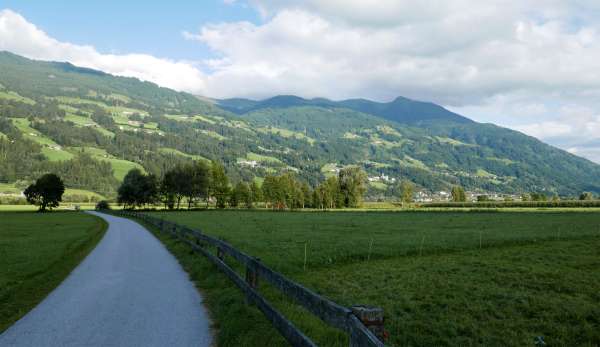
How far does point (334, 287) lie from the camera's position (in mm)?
14094

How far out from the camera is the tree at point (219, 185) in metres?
118

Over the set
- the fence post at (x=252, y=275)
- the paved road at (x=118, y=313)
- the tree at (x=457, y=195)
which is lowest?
the paved road at (x=118, y=313)

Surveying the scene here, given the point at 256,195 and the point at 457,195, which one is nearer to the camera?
the point at 256,195

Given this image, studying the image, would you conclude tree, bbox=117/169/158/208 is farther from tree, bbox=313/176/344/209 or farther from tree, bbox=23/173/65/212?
tree, bbox=313/176/344/209

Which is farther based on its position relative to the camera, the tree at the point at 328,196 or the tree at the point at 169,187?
the tree at the point at 328,196

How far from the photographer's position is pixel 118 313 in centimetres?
1002

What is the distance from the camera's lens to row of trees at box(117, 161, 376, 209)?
11500cm

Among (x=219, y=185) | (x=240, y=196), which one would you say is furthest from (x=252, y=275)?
(x=240, y=196)

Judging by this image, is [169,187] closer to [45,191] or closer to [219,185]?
[219,185]

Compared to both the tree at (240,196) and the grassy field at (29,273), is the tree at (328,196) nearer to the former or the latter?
the tree at (240,196)

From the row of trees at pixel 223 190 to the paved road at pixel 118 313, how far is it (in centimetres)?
10120

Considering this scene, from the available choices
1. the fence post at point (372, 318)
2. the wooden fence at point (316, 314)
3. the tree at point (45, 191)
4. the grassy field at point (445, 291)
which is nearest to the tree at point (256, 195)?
the tree at point (45, 191)

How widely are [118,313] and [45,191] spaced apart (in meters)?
121

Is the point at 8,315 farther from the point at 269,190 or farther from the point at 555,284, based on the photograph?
the point at 269,190
